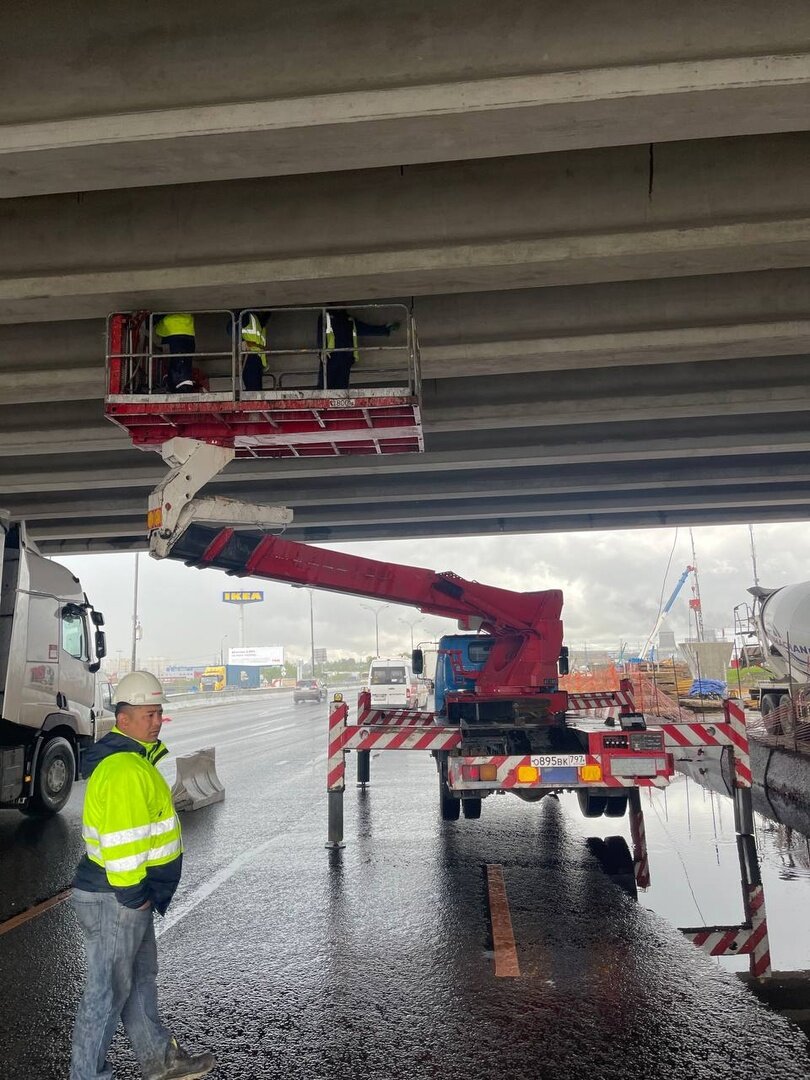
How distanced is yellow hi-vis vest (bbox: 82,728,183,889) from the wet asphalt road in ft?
3.76

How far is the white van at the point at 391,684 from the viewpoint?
27.2 meters

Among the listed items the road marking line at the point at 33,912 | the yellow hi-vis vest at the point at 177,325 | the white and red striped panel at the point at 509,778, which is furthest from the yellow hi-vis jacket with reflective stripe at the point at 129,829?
the yellow hi-vis vest at the point at 177,325

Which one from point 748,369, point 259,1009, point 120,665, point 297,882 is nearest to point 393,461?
point 748,369

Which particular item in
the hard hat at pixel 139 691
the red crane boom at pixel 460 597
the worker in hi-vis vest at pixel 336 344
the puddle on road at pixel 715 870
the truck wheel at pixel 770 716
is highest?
the worker in hi-vis vest at pixel 336 344

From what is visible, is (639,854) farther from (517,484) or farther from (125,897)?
(517,484)

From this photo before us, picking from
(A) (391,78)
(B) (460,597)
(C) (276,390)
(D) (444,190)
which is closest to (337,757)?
(B) (460,597)

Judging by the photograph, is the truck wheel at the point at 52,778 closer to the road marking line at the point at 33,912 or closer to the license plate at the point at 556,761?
the road marking line at the point at 33,912

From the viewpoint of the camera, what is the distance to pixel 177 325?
7.50 metres

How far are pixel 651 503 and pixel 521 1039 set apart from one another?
39.9 feet

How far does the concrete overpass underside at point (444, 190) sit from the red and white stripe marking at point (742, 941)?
17.0 ft

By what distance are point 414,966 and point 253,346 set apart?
18.5 feet

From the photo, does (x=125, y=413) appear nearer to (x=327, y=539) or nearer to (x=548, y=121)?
(x=548, y=121)

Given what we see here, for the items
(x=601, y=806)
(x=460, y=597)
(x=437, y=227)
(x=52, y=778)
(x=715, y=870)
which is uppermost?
(x=437, y=227)

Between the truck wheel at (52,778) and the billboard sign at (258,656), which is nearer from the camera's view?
the truck wheel at (52,778)
